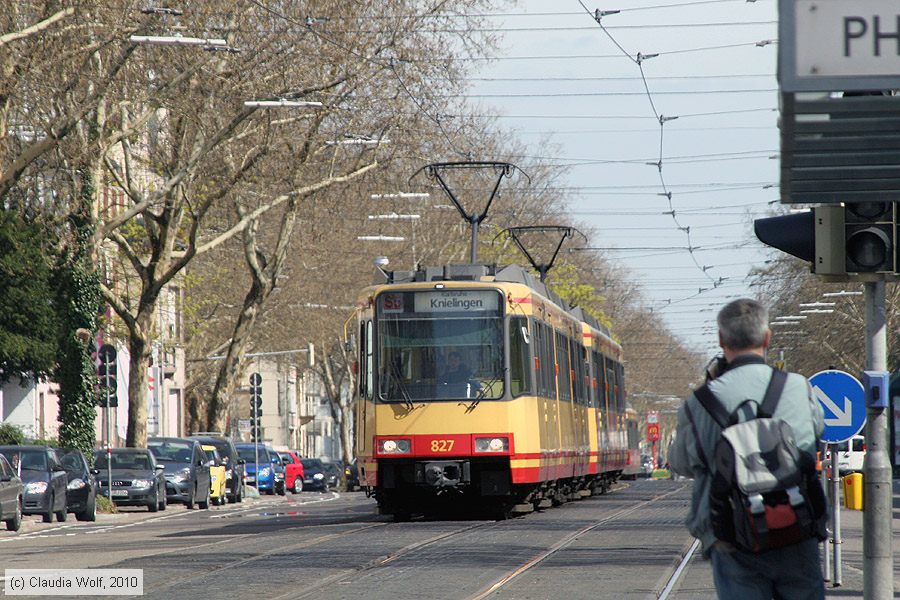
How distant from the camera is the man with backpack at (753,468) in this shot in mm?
6965

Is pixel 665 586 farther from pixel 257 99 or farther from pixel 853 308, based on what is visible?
pixel 853 308

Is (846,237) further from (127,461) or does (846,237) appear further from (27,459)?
(127,461)

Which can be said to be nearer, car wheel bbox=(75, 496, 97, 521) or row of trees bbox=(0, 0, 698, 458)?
row of trees bbox=(0, 0, 698, 458)

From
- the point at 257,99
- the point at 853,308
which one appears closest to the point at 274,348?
the point at 853,308

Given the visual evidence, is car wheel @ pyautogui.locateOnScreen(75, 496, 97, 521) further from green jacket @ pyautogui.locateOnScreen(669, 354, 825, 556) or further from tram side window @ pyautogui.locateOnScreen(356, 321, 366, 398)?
green jacket @ pyautogui.locateOnScreen(669, 354, 825, 556)

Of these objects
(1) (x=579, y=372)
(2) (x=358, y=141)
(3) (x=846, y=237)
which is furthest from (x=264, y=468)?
(3) (x=846, y=237)

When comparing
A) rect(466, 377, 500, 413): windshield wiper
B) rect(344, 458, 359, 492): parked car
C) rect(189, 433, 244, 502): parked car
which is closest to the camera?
rect(466, 377, 500, 413): windshield wiper

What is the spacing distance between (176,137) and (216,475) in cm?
822

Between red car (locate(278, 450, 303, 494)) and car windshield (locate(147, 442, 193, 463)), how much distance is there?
18181 millimetres

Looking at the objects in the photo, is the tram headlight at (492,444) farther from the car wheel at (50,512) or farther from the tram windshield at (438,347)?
the car wheel at (50,512)

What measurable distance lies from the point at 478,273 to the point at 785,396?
67.1 feet

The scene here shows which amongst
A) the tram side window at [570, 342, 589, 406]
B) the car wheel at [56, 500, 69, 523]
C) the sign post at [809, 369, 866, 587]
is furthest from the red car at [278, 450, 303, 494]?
the sign post at [809, 369, 866, 587]

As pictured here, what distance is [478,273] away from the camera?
2758 cm

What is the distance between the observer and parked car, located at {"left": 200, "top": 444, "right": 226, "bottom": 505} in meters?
45.2
